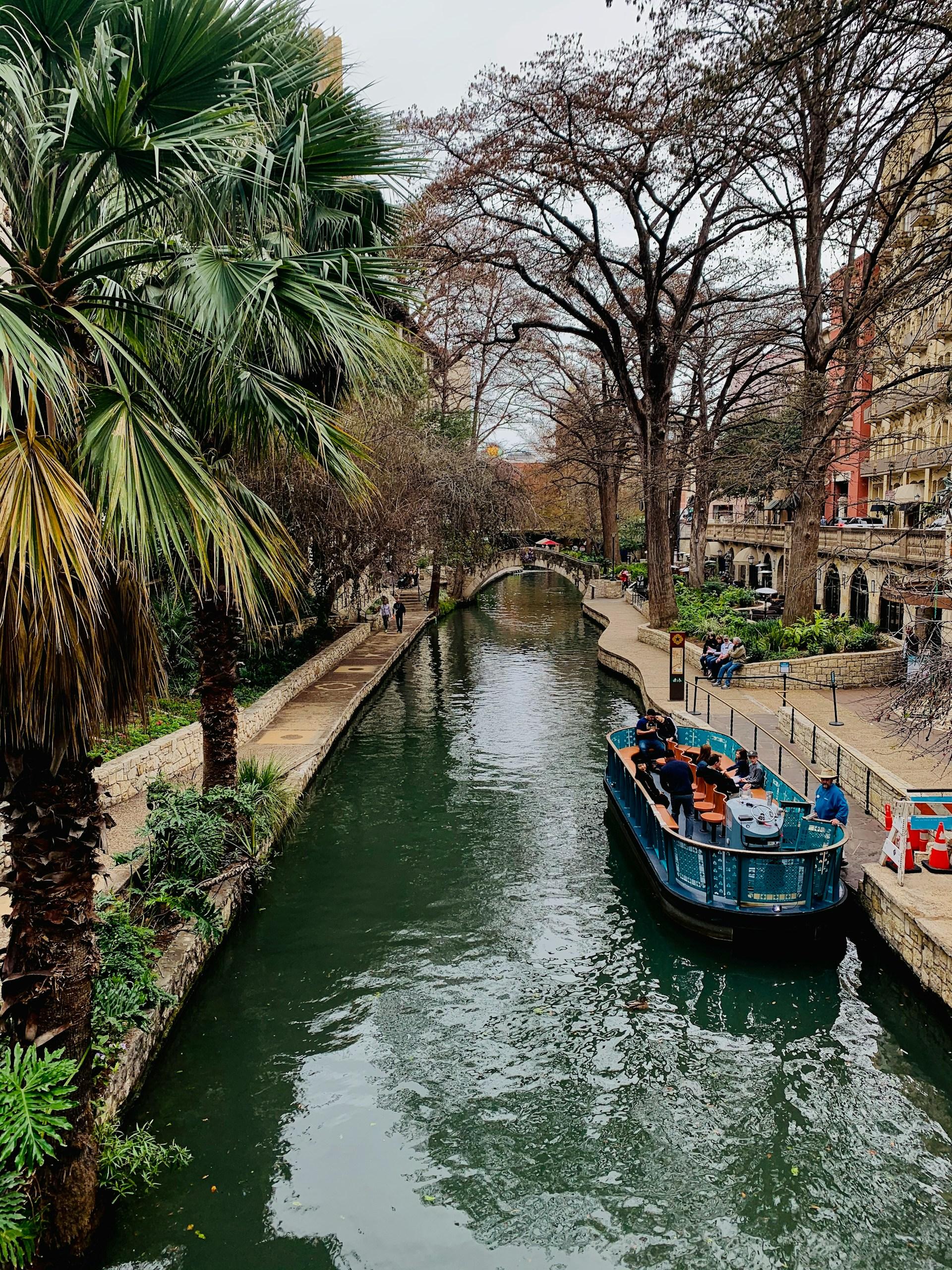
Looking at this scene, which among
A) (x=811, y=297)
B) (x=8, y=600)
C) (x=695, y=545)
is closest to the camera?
(x=8, y=600)

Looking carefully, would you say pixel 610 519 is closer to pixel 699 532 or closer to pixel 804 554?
pixel 699 532

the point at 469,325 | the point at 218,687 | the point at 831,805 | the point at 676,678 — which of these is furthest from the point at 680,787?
the point at 469,325

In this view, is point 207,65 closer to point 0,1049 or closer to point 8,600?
point 8,600

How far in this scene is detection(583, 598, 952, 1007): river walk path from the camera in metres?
9.05

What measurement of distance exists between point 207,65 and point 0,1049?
20.2 feet

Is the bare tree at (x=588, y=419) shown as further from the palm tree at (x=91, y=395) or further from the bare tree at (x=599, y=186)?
the palm tree at (x=91, y=395)

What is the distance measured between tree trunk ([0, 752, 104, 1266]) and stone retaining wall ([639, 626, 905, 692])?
61.9 feet

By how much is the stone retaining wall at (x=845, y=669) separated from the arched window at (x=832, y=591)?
13.8 meters

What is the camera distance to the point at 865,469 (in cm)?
4744

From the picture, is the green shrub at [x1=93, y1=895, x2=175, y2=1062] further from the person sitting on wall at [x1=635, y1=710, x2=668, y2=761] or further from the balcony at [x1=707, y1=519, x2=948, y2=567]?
the balcony at [x1=707, y1=519, x2=948, y2=567]

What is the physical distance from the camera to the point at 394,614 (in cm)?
3891

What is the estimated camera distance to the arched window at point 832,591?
36531mm

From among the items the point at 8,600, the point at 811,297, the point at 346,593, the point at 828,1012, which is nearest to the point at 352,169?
the point at 8,600

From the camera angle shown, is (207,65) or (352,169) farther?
(352,169)
